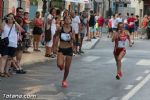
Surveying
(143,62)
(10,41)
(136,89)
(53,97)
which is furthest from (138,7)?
(53,97)

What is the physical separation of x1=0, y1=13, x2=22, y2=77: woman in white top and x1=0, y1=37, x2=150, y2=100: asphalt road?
14.2 inches

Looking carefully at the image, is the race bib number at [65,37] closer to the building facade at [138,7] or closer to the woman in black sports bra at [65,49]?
the woman in black sports bra at [65,49]

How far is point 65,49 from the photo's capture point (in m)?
13.5

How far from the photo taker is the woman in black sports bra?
1344cm

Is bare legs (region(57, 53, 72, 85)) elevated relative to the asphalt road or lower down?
elevated

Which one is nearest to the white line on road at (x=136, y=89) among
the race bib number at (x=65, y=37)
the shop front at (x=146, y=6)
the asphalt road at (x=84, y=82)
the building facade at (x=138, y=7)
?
the asphalt road at (x=84, y=82)

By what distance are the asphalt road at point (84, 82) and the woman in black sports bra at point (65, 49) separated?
1.61ft

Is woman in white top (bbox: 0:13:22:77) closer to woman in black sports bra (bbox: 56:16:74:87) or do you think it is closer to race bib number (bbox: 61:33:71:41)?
woman in black sports bra (bbox: 56:16:74:87)

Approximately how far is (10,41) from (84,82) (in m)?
2.33

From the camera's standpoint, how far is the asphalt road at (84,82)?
475 inches

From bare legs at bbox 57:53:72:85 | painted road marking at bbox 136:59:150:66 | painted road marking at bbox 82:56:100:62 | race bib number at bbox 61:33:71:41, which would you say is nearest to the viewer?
bare legs at bbox 57:53:72:85

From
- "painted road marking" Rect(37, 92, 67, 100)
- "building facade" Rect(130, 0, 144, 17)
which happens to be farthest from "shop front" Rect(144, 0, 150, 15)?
"painted road marking" Rect(37, 92, 67, 100)

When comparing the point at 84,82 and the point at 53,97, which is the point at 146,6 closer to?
the point at 84,82

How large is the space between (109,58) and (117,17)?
14.5 meters
